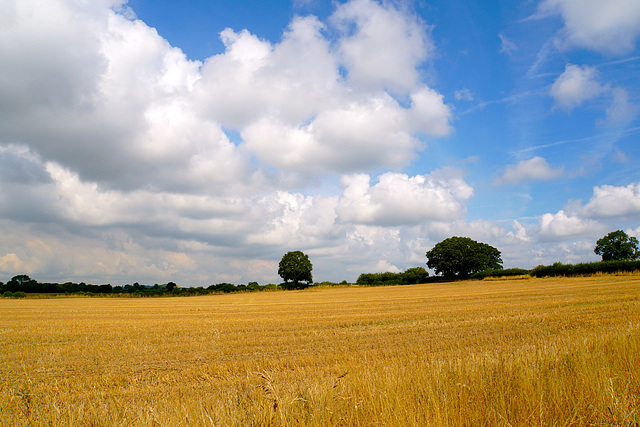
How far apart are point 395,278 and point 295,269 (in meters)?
32.7

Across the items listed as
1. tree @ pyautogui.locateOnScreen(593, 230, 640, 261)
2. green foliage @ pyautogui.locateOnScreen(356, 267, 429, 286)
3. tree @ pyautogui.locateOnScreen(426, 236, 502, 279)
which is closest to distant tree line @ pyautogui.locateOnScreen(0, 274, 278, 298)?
green foliage @ pyautogui.locateOnScreen(356, 267, 429, 286)

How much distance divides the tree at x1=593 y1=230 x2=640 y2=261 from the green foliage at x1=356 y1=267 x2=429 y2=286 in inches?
2097

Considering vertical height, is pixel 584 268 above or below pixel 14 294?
above

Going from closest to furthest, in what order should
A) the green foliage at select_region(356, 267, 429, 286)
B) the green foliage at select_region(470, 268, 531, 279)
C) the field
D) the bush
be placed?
the field
the bush
the green foliage at select_region(470, 268, 531, 279)
the green foliage at select_region(356, 267, 429, 286)

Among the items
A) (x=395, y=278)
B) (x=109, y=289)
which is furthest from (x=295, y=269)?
(x=109, y=289)

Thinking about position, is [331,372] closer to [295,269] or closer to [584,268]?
[584,268]

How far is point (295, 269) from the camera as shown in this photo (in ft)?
322

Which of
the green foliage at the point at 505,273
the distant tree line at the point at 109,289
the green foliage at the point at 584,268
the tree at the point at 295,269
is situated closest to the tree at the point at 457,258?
the green foliage at the point at 505,273

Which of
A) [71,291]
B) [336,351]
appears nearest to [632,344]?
[336,351]

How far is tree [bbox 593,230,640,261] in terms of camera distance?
100 m

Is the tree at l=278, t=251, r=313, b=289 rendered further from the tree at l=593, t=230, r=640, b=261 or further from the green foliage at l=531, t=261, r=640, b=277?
the tree at l=593, t=230, r=640, b=261

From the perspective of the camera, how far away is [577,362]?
5.16 m

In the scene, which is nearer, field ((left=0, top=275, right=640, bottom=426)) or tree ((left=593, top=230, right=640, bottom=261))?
field ((left=0, top=275, right=640, bottom=426))

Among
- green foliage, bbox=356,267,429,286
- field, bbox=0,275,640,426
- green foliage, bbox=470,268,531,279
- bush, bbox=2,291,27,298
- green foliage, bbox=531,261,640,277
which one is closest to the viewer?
field, bbox=0,275,640,426
